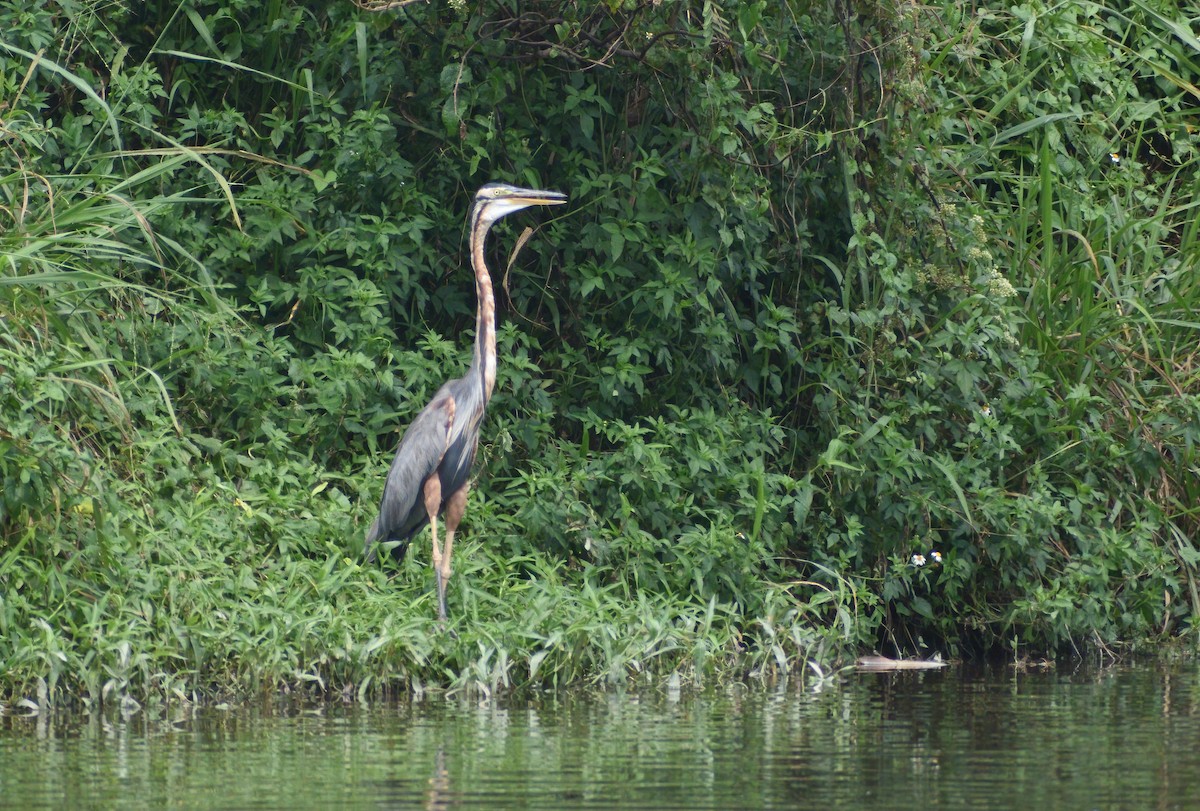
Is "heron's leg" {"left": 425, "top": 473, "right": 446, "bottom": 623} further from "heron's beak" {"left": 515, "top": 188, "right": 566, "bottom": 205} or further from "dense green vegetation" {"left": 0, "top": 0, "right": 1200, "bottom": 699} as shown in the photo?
"heron's beak" {"left": 515, "top": 188, "right": 566, "bottom": 205}

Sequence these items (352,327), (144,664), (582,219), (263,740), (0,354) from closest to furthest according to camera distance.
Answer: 1. (263,740)
2. (144,664)
3. (0,354)
4. (352,327)
5. (582,219)

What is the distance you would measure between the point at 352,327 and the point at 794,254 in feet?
7.14

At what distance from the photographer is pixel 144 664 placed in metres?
5.99

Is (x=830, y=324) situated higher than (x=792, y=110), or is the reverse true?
(x=792, y=110)

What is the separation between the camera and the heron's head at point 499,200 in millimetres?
7773

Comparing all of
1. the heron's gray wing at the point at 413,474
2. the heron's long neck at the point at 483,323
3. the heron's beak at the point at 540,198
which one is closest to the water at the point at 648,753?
the heron's gray wing at the point at 413,474

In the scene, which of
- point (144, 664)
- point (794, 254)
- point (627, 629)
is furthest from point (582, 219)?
point (144, 664)

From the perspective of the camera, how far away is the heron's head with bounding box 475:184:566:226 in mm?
7773

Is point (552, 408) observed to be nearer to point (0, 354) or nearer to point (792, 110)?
point (792, 110)

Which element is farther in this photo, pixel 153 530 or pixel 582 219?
pixel 582 219

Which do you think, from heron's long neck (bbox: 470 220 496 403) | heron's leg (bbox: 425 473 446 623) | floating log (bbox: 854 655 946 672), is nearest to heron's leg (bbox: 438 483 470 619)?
heron's leg (bbox: 425 473 446 623)

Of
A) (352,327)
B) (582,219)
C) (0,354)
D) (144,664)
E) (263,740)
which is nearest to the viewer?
(263,740)

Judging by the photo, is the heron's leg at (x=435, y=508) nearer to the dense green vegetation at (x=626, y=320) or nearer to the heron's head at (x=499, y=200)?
the dense green vegetation at (x=626, y=320)

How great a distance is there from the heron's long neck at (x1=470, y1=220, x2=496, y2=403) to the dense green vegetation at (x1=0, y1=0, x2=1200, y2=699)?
47 cm
